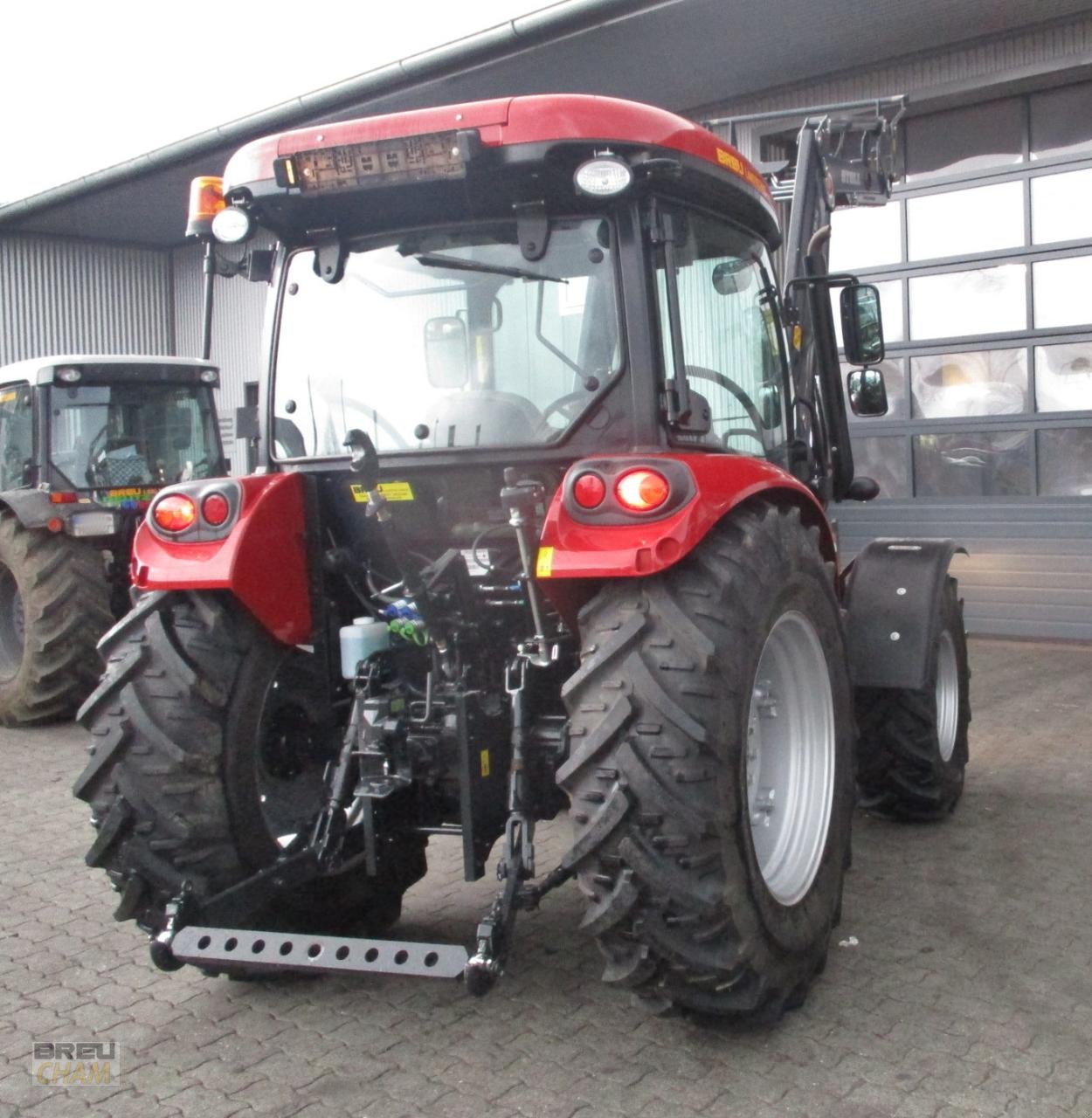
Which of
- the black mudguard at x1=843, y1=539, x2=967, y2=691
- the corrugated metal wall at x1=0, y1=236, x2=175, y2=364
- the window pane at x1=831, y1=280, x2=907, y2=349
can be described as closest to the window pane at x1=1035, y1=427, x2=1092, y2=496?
the window pane at x1=831, y1=280, x2=907, y2=349

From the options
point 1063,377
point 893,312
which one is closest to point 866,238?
point 893,312

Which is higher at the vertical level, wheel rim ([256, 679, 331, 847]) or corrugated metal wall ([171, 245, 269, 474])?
corrugated metal wall ([171, 245, 269, 474])

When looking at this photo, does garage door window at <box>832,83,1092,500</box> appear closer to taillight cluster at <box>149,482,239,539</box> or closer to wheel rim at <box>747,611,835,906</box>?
wheel rim at <box>747,611,835,906</box>

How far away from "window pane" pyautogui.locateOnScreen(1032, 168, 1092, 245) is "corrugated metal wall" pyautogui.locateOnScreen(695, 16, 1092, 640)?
88 cm

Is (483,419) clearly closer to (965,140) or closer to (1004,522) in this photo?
(1004,522)

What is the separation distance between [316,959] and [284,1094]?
348mm

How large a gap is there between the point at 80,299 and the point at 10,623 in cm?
949

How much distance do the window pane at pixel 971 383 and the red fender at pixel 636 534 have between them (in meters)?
7.48

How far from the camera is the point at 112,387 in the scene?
8297 mm

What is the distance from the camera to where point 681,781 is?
2805mm

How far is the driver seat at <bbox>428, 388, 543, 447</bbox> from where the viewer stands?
11.0 ft

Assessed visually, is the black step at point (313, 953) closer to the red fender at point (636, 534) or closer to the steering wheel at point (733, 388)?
the red fender at point (636, 534)

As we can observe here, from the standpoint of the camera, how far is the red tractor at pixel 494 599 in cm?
287

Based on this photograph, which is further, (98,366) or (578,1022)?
(98,366)
